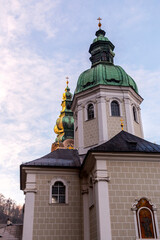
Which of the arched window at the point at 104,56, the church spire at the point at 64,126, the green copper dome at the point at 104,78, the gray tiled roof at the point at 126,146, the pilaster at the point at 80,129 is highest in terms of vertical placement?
the church spire at the point at 64,126

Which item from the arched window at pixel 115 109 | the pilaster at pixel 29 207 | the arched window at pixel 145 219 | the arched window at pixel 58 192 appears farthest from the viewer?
the arched window at pixel 115 109

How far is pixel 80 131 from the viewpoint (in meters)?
19.3

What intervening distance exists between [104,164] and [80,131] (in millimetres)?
5940

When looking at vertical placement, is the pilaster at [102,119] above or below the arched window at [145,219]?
above

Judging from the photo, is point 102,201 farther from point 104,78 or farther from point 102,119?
point 104,78

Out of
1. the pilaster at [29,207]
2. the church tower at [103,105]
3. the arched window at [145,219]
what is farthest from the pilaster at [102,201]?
the church tower at [103,105]

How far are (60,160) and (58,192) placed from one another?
2.06 meters

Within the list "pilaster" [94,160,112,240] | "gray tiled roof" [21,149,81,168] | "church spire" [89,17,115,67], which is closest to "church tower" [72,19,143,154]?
"gray tiled roof" [21,149,81,168]

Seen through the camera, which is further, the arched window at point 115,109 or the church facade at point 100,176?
the arched window at point 115,109

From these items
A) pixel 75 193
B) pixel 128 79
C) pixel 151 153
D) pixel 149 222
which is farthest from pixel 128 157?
pixel 128 79

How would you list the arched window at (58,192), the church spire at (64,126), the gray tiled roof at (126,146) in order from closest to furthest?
the gray tiled roof at (126,146) → the arched window at (58,192) → the church spire at (64,126)

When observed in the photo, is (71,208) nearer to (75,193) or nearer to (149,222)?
(75,193)

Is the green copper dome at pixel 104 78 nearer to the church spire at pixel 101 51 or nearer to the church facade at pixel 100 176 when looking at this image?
the church facade at pixel 100 176

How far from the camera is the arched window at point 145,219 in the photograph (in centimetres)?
1216
